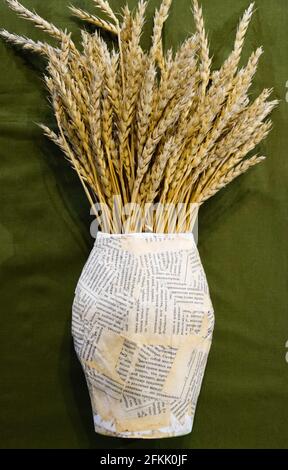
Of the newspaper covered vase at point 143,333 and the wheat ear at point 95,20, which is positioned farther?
the wheat ear at point 95,20

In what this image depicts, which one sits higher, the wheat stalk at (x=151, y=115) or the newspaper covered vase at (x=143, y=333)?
the wheat stalk at (x=151, y=115)

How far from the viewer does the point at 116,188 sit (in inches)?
41.5

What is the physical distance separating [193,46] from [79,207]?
417 millimetres

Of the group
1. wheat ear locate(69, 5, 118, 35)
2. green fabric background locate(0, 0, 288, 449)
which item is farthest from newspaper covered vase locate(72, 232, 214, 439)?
wheat ear locate(69, 5, 118, 35)

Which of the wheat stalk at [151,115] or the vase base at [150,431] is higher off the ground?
the wheat stalk at [151,115]

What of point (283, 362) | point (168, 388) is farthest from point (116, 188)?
point (283, 362)

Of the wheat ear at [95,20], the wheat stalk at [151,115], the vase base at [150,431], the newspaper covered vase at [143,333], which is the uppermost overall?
the wheat ear at [95,20]

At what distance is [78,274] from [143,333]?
0.27m

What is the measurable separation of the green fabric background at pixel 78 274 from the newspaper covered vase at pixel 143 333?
17cm

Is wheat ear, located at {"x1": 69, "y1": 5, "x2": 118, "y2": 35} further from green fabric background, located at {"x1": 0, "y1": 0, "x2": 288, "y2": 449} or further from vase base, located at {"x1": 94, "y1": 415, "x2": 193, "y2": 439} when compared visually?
vase base, located at {"x1": 94, "y1": 415, "x2": 193, "y2": 439}

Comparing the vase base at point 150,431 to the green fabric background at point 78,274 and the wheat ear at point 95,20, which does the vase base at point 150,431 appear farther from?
the wheat ear at point 95,20

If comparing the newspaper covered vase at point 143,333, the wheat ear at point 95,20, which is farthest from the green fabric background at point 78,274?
the newspaper covered vase at point 143,333

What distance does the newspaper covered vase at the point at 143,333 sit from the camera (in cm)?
99
